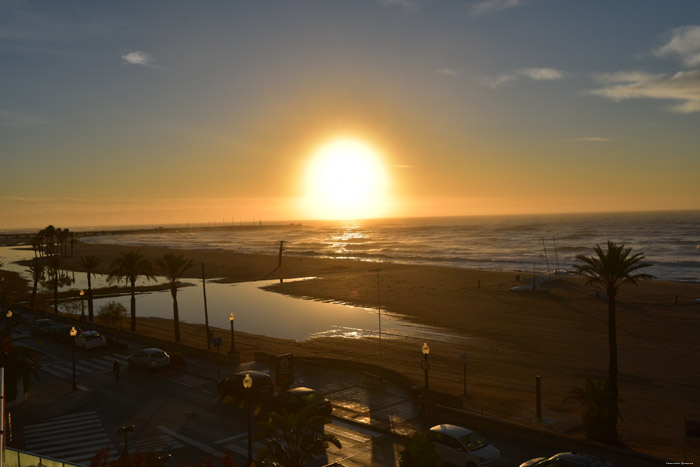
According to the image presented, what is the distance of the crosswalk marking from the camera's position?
69.0ft

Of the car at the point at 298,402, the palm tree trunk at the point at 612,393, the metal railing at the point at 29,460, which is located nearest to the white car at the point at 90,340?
the car at the point at 298,402

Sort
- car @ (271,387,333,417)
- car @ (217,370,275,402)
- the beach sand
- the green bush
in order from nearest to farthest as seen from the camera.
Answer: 1. car @ (271,387,333,417)
2. car @ (217,370,275,402)
3. the beach sand
4. the green bush

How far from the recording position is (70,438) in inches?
891

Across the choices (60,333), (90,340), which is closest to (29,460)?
(90,340)

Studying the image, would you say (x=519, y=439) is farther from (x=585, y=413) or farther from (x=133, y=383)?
(x=133, y=383)

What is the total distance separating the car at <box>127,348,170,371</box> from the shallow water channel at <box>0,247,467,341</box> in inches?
620

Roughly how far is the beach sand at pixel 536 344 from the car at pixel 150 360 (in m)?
5.93

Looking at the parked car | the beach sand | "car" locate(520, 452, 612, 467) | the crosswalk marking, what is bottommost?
the beach sand

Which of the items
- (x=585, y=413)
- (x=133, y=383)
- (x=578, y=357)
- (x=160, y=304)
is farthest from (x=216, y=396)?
(x=160, y=304)

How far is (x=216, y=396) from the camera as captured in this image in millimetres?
28297

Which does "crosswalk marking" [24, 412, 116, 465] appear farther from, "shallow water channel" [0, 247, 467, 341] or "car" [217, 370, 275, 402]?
"shallow water channel" [0, 247, 467, 341]

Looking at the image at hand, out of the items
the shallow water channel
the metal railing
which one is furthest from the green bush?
the metal railing

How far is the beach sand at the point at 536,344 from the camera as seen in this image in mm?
27672

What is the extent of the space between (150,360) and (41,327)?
1809cm
